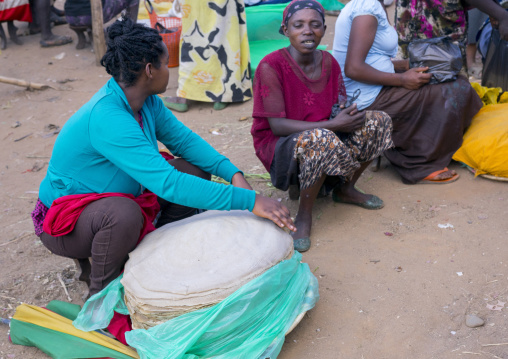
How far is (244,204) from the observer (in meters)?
2.30

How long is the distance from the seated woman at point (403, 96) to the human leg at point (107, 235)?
1.77 m

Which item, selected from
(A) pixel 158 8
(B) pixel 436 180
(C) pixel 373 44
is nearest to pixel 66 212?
(C) pixel 373 44

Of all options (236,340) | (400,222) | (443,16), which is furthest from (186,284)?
(443,16)

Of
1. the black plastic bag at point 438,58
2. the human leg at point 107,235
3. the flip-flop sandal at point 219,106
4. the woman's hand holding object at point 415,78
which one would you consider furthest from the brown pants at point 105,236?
the flip-flop sandal at point 219,106

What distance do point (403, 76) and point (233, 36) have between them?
213 cm

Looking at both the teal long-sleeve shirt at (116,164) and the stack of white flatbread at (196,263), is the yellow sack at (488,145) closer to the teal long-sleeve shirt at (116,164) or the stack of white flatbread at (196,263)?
the stack of white flatbread at (196,263)

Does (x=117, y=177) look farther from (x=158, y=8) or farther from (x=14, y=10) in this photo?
(x=14, y=10)

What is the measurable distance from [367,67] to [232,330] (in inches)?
77.2

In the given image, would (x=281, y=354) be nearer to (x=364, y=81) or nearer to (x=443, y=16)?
(x=364, y=81)

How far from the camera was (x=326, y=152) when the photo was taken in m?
2.84

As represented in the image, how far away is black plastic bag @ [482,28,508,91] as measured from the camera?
4.13m

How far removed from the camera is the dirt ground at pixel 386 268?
229 cm

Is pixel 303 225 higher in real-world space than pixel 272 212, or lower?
lower

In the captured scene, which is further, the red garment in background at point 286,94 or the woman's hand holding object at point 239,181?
the red garment in background at point 286,94
